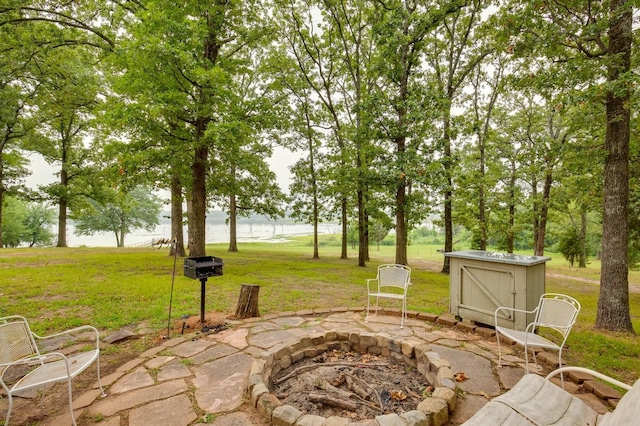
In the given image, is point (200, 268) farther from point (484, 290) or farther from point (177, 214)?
point (177, 214)

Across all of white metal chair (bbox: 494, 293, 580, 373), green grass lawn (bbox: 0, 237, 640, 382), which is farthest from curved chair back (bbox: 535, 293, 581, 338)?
green grass lawn (bbox: 0, 237, 640, 382)

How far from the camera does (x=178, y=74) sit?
702 cm

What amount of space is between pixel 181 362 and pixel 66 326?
2.52 meters

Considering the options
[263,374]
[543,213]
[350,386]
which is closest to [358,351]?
[350,386]

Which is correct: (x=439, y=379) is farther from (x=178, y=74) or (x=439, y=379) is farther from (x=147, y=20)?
(x=147, y=20)

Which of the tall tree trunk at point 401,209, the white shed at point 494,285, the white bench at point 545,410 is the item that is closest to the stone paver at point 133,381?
the white bench at point 545,410

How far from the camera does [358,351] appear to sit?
3465 mm

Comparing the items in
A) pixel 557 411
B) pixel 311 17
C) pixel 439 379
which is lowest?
pixel 439 379

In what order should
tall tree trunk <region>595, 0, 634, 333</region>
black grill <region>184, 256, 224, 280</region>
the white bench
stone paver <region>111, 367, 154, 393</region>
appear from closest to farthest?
the white bench → stone paver <region>111, 367, 154, 393</region> → black grill <region>184, 256, 224, 280</region> → tall tree trunk <region>595, 0, 634, 333</region>

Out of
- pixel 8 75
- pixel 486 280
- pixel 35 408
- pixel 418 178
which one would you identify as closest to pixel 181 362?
pixel 35 408

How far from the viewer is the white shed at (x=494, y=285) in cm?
375

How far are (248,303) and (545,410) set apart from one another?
13.2 feet

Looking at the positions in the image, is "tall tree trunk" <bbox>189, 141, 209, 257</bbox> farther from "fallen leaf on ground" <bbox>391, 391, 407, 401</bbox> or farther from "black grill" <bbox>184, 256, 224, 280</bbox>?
"fallen leaf on ground" <bbox>391, 391, 407, 401</bbox>

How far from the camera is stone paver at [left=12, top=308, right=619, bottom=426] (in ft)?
7.18
